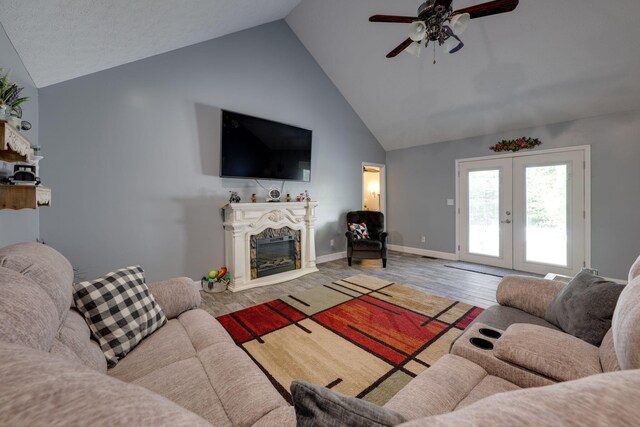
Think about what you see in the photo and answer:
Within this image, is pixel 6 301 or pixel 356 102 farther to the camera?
pixel 356 102

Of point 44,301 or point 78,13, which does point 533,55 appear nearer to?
point 78,13

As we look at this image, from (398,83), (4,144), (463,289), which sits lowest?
(463,289)

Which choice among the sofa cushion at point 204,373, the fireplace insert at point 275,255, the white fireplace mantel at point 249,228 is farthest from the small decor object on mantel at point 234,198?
the sofa cushion at point 204,373

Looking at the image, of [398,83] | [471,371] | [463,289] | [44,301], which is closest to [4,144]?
[44,301]

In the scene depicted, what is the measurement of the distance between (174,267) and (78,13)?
2.58 m

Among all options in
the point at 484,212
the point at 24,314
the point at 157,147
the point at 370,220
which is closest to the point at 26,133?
the point at 157,147

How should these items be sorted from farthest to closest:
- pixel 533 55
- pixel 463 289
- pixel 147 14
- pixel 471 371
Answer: pixel 463 289 < pixel 533 55 < pixel 147 14 < pixel 471 371

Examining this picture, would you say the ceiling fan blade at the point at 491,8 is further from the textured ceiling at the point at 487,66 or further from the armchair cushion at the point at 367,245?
the armchair cushion at the point at 367,245

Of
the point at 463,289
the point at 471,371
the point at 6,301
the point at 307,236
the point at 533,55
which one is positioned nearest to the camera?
the point at 6,301

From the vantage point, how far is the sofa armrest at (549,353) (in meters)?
0.96

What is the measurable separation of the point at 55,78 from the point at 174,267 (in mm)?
2255

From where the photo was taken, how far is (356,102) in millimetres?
5219

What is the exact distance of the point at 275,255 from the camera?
407 centimetres

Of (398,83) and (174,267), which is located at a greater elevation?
(398,83)
